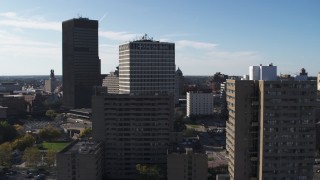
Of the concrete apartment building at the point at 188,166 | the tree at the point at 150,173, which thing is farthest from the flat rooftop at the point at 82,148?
the concrete apartment building at the point at 188,166

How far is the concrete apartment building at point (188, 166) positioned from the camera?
96000 millimetres

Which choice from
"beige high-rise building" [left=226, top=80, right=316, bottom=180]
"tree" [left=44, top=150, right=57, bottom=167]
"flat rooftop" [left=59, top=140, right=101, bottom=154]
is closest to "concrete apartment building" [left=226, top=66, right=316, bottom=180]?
"beige high-rise building" [left=226, top=80, right=316, bottom=180]

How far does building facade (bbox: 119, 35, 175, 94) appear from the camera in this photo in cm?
17538

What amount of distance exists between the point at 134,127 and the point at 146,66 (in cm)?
6550

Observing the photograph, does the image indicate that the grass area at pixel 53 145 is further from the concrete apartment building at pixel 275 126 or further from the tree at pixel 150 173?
the concrete apartment building at pixel 275 126

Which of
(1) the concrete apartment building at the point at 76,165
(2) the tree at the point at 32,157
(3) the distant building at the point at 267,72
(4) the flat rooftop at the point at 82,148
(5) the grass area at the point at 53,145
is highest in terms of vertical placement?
(3) the distant building at the point at 267,72

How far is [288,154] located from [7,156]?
89.1 metres

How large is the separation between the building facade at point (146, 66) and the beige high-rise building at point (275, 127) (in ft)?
312

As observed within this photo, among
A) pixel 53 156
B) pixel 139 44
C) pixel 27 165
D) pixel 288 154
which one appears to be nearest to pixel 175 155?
pixel 288 154

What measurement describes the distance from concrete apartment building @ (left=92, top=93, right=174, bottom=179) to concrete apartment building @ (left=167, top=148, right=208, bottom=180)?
1904cm

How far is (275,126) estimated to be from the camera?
7731 centimetres

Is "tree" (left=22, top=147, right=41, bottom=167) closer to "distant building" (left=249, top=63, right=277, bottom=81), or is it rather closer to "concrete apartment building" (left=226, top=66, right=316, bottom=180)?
"concrete apartment building" (left=226, top=66, right=316, bottom=180)

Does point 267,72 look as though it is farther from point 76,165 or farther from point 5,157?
point 5,157

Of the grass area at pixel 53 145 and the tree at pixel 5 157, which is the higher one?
the tree at pixel 5 157
